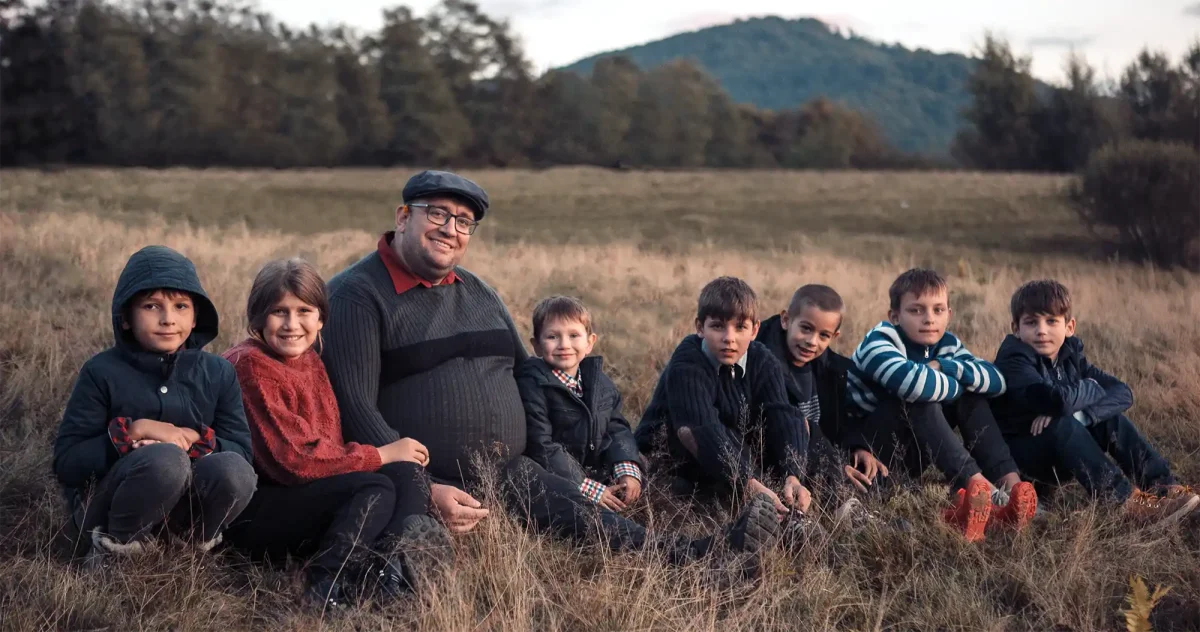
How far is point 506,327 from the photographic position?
15.3ft

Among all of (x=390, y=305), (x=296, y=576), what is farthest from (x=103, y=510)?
(x=390, y=305)

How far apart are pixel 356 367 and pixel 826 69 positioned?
147106mm

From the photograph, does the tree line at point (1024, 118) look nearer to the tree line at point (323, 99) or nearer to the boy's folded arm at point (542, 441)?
the tree line at point (323, 99)

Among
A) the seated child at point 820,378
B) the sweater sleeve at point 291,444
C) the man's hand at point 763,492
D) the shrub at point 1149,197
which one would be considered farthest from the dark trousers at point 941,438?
the shrub at point 1149,197

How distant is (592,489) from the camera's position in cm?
455

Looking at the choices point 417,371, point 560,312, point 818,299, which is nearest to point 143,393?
point 417,371

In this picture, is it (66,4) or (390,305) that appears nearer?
(390,305)

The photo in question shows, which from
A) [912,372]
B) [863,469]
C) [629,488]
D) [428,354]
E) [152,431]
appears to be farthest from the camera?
[863,469]

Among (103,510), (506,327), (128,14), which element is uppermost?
(128,14)

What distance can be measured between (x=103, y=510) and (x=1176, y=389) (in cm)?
647

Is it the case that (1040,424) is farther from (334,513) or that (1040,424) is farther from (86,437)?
(86,437)

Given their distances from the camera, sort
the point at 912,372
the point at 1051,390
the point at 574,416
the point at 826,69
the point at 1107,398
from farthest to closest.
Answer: the point at 826,69
the point at 1107,398
the point at 1051,390
the point at 912,372
the point at 574,416

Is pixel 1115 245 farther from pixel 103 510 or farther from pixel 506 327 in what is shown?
pixel 103 510

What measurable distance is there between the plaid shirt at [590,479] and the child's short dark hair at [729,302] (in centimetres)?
70
